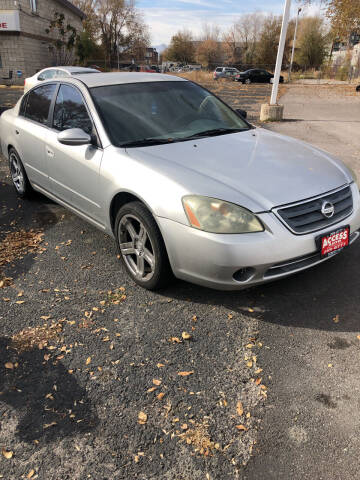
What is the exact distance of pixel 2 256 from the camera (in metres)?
4.04

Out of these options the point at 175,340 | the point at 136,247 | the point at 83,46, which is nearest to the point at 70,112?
the point at 136,247

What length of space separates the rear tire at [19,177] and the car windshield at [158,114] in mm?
1859

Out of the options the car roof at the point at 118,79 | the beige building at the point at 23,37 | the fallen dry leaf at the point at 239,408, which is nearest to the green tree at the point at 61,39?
the beige building at the point at 23,37

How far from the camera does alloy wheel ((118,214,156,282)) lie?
3.20 metres

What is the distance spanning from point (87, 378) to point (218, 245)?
3.91 feet

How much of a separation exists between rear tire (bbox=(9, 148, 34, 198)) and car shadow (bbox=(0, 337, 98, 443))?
9.83 feet

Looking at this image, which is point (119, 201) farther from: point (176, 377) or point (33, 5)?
point (33, 5)

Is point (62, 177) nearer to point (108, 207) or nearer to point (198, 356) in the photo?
point (108, 207)

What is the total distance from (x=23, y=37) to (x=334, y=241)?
101 ft

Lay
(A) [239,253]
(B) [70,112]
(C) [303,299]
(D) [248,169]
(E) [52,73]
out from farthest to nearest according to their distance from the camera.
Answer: (E) [52,73] < (B) [70,112] < (C) [303,299] < (D) [248,169] < (A) [239,253]

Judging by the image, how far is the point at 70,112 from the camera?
4020mm

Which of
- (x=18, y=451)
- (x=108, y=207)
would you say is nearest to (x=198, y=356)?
(x=18, y=451)

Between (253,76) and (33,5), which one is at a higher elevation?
(33,5)

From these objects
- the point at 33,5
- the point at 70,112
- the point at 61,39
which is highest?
the point at 33,5
